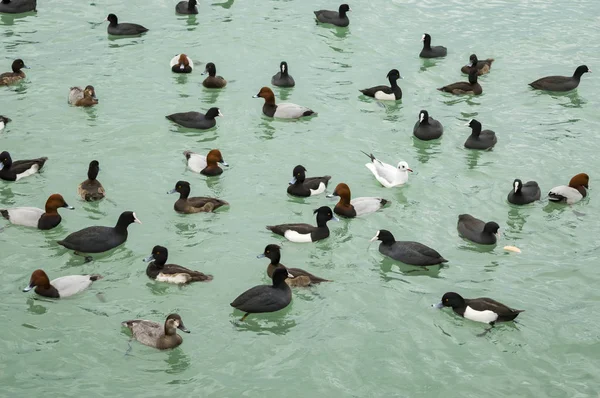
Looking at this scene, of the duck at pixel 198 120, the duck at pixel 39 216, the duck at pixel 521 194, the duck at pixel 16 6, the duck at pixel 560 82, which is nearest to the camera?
the duck at pixel 39 216

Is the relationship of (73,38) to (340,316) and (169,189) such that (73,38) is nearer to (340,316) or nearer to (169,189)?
(169,189)

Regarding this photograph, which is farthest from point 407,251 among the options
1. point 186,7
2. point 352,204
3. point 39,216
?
point 186,7

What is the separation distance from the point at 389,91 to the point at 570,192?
6.22m

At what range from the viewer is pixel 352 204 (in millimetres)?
18844

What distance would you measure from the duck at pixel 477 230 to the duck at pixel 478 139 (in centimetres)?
376

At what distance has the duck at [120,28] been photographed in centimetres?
2714

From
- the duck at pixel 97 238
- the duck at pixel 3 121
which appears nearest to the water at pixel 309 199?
the duck at pixel 3 121

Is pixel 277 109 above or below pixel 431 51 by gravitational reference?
below

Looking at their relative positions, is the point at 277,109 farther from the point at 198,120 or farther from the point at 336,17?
the point at 336,17

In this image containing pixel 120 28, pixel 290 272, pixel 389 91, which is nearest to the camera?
pixel 290 272

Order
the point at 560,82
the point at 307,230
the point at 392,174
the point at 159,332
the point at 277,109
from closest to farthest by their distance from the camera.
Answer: the point at 159,332, the point at 307,230, the point at 392,174, the point at 277,109, the point at 560,82

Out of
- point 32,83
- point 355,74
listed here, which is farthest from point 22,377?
point 355,74

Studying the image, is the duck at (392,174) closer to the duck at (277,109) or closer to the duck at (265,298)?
the duck at (277,109)

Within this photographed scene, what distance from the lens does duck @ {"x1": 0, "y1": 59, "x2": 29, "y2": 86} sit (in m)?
24.0
